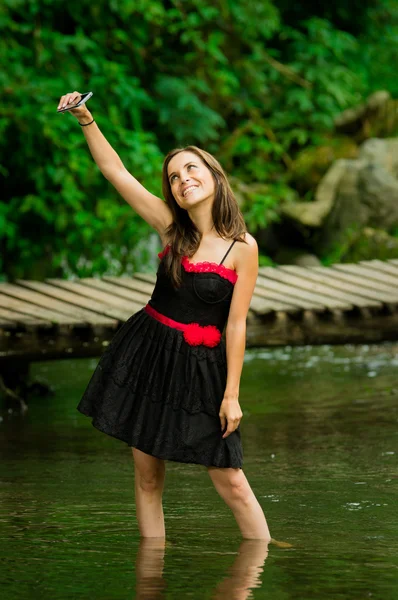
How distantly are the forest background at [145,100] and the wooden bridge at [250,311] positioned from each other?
3438mm

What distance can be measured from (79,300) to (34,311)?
44 centimetres

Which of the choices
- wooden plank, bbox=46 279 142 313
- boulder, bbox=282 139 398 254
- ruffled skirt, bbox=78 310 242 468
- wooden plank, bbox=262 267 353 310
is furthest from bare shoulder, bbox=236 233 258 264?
boulder, bbox=282 139 398 254

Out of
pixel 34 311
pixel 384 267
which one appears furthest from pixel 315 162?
pixel 34 311

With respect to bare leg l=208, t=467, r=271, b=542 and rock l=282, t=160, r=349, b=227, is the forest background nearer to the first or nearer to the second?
rock l=282, t=160, r=349, b=227

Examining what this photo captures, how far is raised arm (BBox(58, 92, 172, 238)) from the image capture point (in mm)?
4863

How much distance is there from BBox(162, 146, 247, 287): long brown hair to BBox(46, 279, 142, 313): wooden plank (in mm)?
3467

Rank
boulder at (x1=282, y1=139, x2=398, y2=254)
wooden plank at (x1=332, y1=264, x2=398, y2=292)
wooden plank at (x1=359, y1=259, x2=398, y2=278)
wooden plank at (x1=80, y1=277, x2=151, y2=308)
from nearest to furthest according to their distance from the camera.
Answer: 1. wooden plank at (x1=80, y1=277, x2=151, y2=308)
2. wooden plank at (x1=332, y1=264, x2=398, y2=292)
3. wooden plank at (x1=359, y1=259, x2=398, y2=278)
4. boulder at (x1=282, y1=139, x2=398, y2=254)

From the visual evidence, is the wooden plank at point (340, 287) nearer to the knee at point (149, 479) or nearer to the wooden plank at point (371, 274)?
the wooden plank at point (371, 274)

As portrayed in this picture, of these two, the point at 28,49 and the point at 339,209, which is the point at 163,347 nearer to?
the point at 28,49

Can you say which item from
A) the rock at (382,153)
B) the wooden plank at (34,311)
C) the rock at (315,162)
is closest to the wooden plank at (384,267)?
the wooden plank at (34,311)

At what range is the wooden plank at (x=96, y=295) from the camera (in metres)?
8.40

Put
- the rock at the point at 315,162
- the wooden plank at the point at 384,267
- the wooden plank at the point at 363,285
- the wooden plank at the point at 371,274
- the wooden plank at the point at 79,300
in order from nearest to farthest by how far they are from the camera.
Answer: the wooden plank at the point at 79,300 < the wooden plank at the point at 363,285 < the wooden plank at the point at 371,274 < the wooden plank at the point at 384,267 < the rock at the point at 315,162

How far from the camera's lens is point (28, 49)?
12.9 metres

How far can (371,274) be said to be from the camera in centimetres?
983
